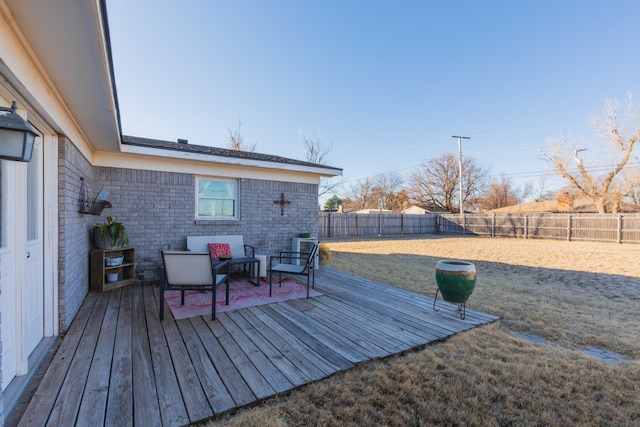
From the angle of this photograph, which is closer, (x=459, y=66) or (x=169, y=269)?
(x=169, y=269)

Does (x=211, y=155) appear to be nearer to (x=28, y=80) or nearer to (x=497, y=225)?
(x=28, y=80)

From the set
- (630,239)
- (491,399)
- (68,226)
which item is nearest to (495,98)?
(630,239)

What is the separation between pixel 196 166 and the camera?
5988 mm

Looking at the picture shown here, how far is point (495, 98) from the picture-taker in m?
18.1

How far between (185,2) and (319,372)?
697 cm

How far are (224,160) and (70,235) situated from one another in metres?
3.05

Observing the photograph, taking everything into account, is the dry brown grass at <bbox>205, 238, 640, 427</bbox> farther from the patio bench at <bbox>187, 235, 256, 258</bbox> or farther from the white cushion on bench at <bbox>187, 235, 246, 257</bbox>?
the white cushion on bench at <bbox>187, 235, 246, 257</bbox>

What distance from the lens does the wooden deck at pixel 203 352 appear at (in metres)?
1.96

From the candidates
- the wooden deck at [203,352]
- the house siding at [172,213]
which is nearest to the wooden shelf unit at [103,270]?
the wooden deck at [203,352]

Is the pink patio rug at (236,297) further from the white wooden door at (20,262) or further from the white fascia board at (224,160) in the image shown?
→ the white fascia board at (224,160)

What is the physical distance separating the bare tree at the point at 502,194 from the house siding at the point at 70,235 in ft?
132

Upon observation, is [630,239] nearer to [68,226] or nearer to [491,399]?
[491,399]

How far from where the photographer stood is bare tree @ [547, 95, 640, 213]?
19719 millimetres

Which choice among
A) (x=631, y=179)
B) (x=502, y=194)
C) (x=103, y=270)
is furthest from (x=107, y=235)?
(x=502, y=194)
